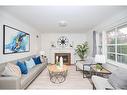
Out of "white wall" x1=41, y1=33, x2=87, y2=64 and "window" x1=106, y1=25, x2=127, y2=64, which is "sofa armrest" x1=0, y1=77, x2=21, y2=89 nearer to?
"window" x1=106, y1=25, x2=127, y2=64

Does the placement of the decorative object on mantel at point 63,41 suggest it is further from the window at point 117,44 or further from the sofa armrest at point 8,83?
the sofa armrest at point 8,83

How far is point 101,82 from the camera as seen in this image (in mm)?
2602

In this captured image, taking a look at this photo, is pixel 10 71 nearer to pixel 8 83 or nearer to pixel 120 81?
pixel 8 83

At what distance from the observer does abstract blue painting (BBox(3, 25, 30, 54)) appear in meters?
3.35

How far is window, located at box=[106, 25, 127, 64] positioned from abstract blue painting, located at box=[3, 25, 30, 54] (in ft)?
11.1

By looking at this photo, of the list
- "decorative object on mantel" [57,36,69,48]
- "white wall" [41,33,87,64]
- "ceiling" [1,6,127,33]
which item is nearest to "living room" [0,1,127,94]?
"ceiling" [1,6,127,33]

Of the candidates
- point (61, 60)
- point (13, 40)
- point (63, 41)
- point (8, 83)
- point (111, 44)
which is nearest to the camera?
point (8, 83)

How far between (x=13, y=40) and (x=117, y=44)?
3446mm

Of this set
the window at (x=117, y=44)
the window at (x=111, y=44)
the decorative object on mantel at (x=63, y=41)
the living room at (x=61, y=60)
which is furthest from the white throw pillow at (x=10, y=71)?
the decorative object on mantel at (x=63, y=41)

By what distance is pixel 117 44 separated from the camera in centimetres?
378

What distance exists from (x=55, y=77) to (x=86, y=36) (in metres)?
4.42

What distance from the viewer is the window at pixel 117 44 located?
3378mm

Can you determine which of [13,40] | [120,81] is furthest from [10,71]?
[120,81]

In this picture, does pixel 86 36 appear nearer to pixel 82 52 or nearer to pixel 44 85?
pixel 82 52
